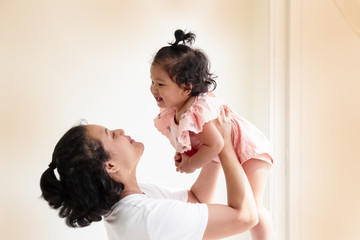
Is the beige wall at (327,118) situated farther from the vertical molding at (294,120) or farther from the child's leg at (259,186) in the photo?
the child's leg at (259,186)

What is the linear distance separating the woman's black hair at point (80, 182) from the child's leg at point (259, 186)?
463 millimetres

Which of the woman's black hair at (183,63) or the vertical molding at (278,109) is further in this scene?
the vertical molding at (278,109)

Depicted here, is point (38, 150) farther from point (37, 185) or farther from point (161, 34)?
point (161, 34)

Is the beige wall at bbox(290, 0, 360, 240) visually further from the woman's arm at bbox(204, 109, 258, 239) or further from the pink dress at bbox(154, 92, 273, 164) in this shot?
the woman's arm at bbox(204, 109, 258, 239)

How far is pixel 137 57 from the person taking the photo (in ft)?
6.76

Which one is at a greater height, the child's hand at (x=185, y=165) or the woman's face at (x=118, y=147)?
the woman's face at (x=118, y=147)

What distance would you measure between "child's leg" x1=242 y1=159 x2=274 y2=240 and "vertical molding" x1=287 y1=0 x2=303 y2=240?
24.0 inches

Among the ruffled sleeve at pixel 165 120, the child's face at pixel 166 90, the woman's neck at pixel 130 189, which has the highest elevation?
the child's face at pixel 166 90

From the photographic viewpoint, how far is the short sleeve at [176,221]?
137cm

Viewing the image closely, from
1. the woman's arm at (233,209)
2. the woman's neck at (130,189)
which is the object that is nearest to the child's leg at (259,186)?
the woman's arm at (233,209)

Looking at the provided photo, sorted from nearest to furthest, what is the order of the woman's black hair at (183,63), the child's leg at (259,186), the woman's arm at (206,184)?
the woman's black hair at (183,63), the child's leg at (259,186), the woman's arm at (206,184)

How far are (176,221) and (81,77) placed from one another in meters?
0.86

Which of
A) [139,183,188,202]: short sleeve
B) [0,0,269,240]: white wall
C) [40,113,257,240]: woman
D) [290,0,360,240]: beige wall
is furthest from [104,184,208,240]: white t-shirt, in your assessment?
[290,0,360,240]: beige wall

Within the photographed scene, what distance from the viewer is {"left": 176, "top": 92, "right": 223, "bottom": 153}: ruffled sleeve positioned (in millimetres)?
1451
